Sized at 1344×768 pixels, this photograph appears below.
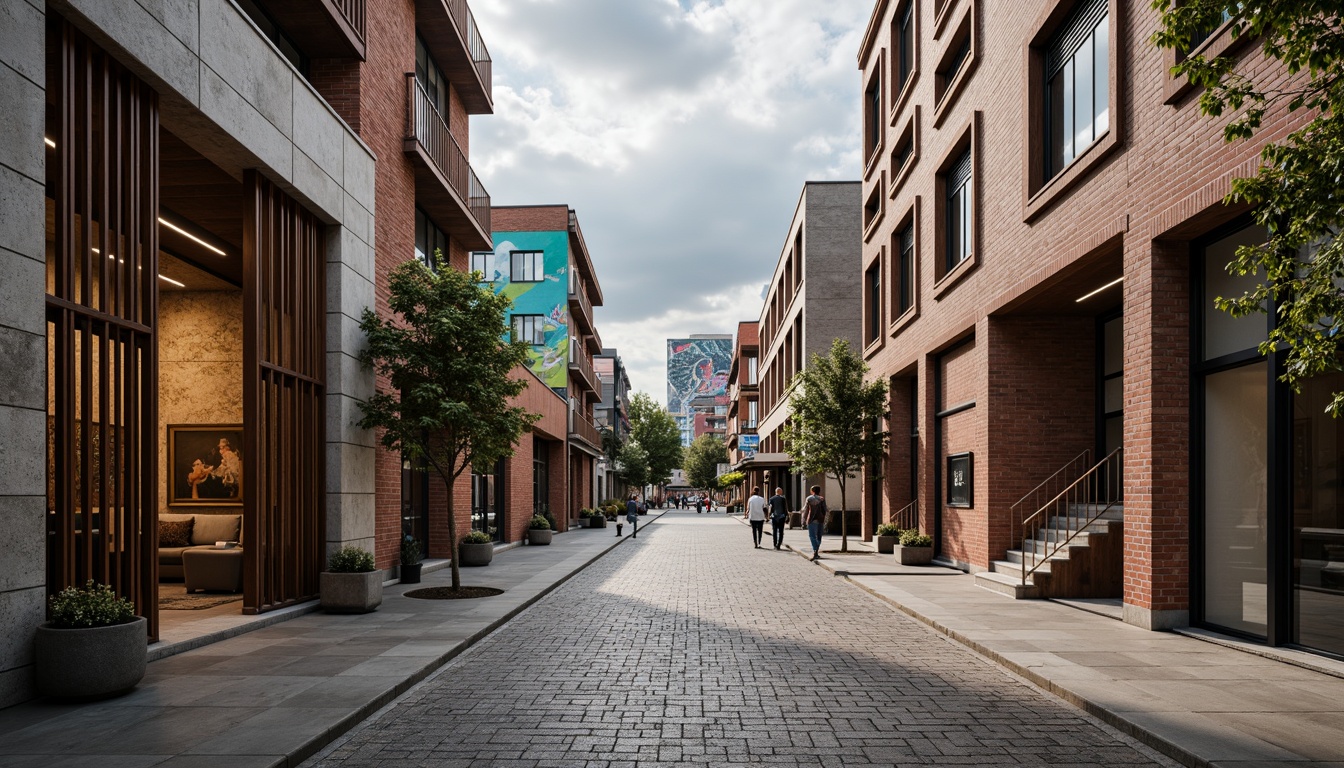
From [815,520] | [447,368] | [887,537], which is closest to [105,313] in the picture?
[447,368]

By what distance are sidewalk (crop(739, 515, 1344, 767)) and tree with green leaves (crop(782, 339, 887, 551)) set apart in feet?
35.5

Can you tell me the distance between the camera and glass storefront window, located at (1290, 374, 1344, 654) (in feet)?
26.1

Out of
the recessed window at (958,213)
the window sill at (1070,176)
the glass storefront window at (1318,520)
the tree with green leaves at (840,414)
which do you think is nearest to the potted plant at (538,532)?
the tree with green leaves at (840,414)

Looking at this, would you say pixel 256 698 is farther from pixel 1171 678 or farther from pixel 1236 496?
pixel 1236 496

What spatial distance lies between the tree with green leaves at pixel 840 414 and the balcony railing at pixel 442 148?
31.0ft

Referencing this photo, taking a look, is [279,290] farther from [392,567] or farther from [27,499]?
[392,567]

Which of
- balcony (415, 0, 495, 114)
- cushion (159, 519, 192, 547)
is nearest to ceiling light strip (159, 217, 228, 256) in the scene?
cushion (159, 519, 192, 547)

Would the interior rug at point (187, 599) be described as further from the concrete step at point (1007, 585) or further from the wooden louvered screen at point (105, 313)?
the concrete step at point (1007, 585)

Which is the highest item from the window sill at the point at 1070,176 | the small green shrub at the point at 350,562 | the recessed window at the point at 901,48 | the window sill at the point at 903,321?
the recessed window at the point at 901,48

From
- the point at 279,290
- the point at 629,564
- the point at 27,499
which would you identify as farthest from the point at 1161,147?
the point at 629,564

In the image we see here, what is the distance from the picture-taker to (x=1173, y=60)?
32.5 feet

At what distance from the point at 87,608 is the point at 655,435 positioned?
87.1 metres

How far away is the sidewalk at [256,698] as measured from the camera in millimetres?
5438

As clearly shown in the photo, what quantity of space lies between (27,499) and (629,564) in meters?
15.0
